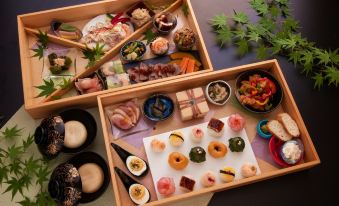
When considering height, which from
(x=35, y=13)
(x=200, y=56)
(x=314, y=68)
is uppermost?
(x=35, y=13)

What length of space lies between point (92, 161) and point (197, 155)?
2.90 ft

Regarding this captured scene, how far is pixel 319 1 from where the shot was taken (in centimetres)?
381

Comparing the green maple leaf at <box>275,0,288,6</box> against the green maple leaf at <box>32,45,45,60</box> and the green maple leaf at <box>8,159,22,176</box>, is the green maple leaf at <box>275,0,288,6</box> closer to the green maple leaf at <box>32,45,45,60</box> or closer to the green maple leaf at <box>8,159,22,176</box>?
the green maple leaf at <box>32,45,45,60</box>

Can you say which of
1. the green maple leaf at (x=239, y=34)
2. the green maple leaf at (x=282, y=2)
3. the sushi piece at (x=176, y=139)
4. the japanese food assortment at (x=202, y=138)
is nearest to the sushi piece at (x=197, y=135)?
the japanese food assortment at (x=202, y=138)

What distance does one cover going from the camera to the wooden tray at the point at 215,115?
2.81 metres

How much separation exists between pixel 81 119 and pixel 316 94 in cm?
220

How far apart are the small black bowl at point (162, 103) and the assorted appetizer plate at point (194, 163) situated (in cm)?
17

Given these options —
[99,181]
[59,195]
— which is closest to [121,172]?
[99,181]

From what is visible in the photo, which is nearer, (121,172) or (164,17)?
(121,172)

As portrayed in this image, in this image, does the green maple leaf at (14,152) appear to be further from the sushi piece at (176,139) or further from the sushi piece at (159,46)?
the sushi piece at (159,46)

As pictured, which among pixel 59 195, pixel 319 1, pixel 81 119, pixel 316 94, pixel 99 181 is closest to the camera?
pixel 59 195

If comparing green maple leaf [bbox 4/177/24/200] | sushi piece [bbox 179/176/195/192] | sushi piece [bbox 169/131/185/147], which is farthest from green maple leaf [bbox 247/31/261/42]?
green maple leaf [bbox 4/177/24/200]

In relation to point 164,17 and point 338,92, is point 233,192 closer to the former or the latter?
point 338,92

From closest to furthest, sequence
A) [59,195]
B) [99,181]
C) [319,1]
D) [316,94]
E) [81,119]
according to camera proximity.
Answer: [59,195], [99,181], [81,119], [316,94], [319,1]
